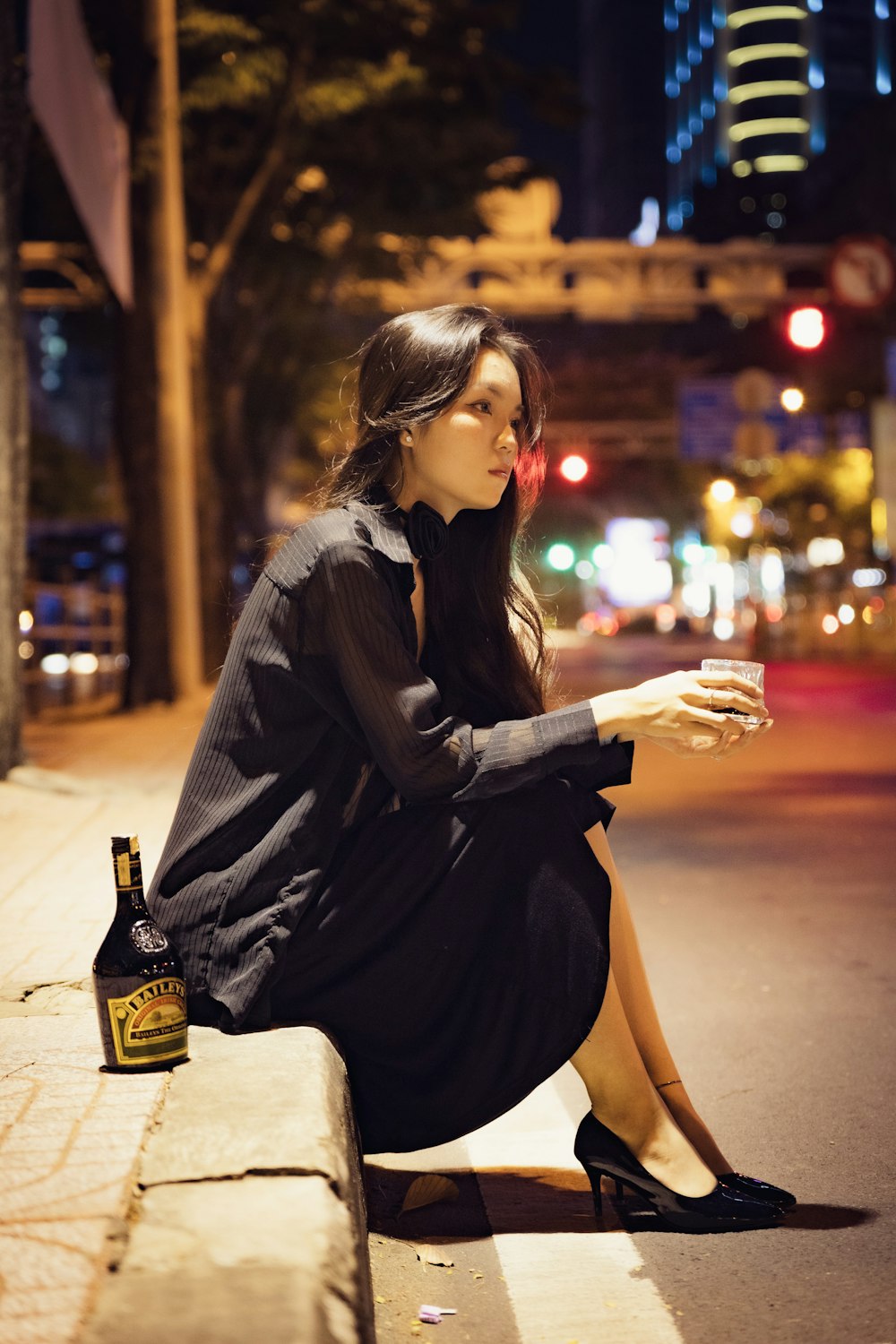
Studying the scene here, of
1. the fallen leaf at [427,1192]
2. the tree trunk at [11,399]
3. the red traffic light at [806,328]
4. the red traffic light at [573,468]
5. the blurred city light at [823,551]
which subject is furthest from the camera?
Answer: the blurred city light at [823,551]

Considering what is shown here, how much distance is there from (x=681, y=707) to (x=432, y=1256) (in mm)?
1148

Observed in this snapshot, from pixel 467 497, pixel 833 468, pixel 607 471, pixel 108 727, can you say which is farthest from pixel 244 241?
pixel 607 471

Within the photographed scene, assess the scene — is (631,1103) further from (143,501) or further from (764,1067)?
(143,501)

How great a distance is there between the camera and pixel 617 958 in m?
3.13

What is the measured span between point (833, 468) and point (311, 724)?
50123mm

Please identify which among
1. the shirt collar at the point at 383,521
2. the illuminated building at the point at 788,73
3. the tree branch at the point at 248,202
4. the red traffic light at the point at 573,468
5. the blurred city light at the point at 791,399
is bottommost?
the shirt collar at the point at 383,521

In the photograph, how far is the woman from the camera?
9.77ft

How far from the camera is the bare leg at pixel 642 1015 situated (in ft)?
10.3

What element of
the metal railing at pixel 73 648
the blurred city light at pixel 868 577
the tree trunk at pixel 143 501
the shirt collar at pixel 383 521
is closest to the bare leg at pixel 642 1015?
the shirt collar at pixel 383 521

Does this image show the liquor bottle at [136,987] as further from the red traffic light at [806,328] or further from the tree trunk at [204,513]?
the red traffic light at [806,328]

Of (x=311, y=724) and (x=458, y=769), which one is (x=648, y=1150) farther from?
(x=311, y=724)

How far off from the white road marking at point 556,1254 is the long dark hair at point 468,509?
1.02 meters

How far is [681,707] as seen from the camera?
303 centimetres

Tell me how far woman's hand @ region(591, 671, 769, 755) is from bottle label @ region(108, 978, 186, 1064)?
3.02ft
